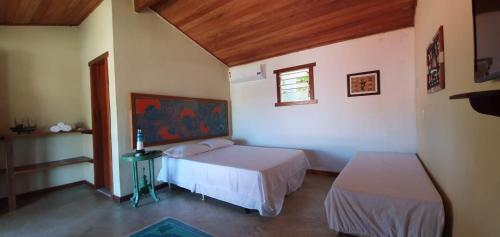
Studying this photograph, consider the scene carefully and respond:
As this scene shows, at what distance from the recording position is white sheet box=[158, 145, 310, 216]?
242 cm

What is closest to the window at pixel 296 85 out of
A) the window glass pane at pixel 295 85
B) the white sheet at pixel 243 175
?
the window glass pane at pixel 295 85

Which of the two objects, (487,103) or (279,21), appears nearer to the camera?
(487,103)

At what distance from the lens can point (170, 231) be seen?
222 cm

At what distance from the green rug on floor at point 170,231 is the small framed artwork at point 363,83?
299 cm

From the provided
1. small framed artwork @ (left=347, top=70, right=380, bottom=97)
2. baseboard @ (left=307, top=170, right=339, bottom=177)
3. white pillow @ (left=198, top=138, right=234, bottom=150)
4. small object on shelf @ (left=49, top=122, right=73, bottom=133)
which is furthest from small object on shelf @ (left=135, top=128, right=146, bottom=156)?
small framed artwork @ (left=347, top=70, right=380, bottom=97)

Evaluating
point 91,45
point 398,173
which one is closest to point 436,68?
point 398,173

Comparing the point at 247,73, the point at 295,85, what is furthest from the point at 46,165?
the point at 295,85

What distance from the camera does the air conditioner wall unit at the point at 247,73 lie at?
4434 millimetres

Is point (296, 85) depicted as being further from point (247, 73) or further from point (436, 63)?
point (436, 63)

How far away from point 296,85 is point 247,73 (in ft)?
3.58

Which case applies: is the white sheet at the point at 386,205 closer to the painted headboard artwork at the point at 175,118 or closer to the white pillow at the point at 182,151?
the white pillow at the point at 182,151

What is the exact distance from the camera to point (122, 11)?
3107mm

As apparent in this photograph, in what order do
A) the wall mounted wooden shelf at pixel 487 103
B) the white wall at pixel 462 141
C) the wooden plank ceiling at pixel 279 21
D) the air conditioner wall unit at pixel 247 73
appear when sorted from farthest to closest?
1. the air conditioner wall unit at pixel 247 73
2. the wooden plank ceiling at pixel 279 21
3. the white wall at pixel 462 141
4. the wall mounted wooden shelf at pixel 487 103

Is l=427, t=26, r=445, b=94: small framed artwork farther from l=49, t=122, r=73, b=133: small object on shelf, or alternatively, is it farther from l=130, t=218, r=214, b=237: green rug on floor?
l=49, t=122, r=73, b=133: small object on shelf
